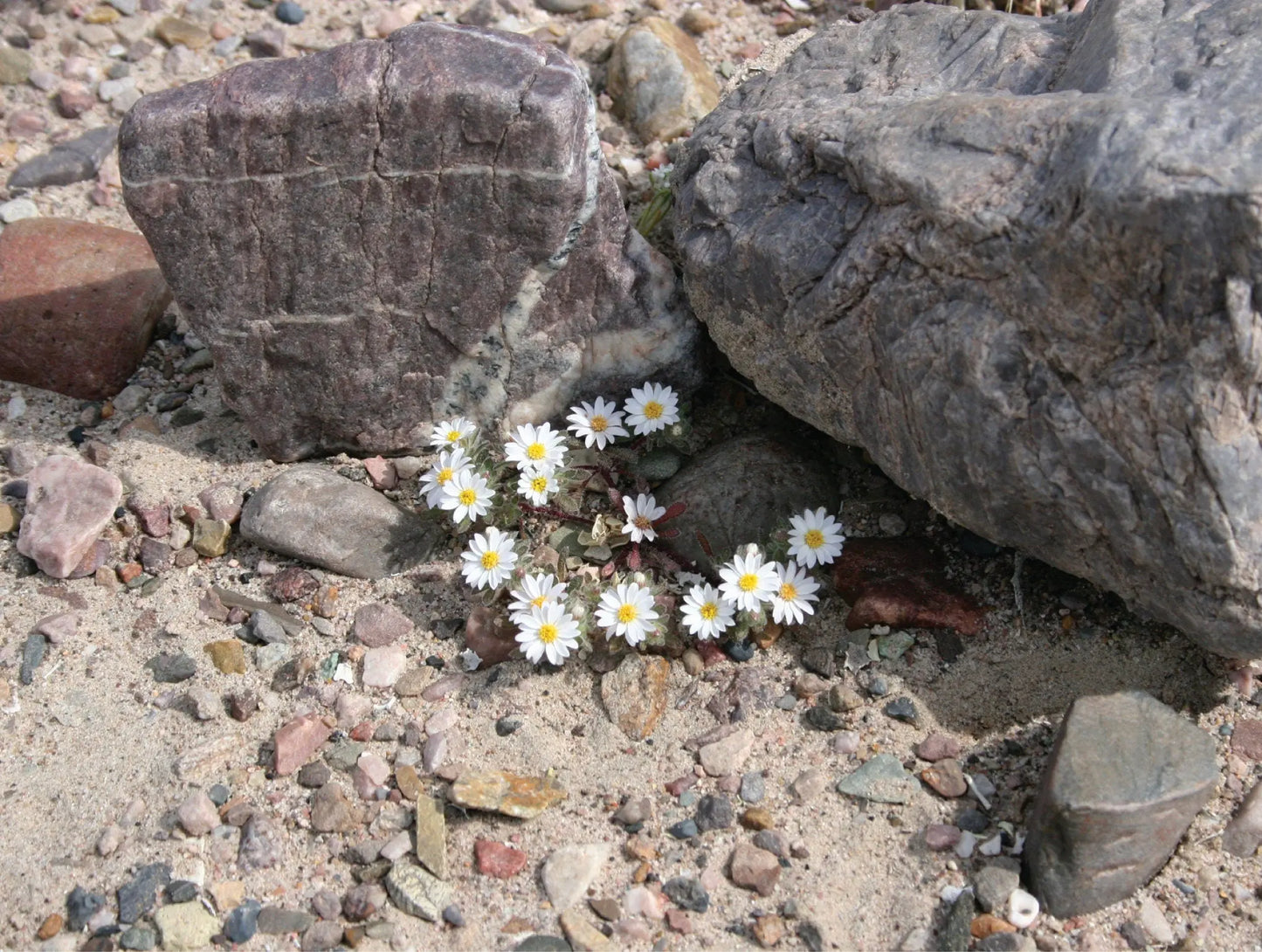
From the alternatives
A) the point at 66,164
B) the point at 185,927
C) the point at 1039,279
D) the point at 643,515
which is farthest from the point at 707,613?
the point at 66,164

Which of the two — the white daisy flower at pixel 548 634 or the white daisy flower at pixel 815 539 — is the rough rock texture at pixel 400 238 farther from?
the white daisy flower at pixel 548 634

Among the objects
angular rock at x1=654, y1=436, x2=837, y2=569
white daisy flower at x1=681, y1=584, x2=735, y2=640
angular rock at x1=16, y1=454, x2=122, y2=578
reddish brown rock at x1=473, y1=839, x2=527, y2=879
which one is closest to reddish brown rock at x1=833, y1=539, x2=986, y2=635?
angular rock at x1=654, y1=436, x2=837, y2=569

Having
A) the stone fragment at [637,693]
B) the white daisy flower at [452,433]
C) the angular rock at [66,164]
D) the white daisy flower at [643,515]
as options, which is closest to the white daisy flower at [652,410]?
the white daisy flower at [643,515]

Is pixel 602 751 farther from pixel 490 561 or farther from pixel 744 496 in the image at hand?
pixel 744 496

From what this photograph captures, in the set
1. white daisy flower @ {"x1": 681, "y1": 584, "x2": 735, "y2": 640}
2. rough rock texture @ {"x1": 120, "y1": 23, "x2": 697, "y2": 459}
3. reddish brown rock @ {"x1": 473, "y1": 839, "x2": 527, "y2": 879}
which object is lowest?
reddish brown rock @ {"x1": 473, "y1": 839, "x2": 527, "y2": 879}

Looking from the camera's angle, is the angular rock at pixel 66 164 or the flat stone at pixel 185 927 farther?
the angular rock at pixel 66 164

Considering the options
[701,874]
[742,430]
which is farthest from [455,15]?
[701,874]

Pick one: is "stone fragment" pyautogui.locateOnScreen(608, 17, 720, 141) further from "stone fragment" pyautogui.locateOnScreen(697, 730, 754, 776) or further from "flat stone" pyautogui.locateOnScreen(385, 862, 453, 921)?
"flat stone" pyautogui.locateOnScreen(385, 862, 453, 921)
